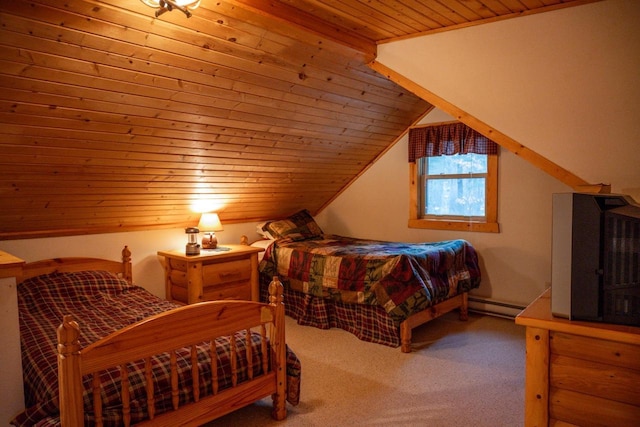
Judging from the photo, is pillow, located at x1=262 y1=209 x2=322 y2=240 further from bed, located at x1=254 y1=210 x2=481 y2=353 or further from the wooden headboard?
the wooden headboard

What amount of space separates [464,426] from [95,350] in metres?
1.85

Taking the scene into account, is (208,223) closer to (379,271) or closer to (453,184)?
(379,271)

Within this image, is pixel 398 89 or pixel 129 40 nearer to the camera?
pixel 129 40

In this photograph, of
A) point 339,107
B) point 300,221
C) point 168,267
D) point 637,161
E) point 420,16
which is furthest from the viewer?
point 300,221

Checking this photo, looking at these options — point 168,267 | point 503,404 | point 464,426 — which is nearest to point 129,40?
point 168,267

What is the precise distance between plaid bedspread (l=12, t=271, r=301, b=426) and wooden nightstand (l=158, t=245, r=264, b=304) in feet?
1.93

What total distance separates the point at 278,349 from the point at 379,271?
1372 millimetres

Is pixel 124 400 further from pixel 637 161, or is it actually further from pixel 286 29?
pixel 637 161

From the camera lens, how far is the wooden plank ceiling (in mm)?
2314

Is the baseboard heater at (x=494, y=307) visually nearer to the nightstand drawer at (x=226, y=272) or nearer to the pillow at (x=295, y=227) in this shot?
the pillow at (x=295, y=227)

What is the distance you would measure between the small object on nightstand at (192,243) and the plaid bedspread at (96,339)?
2.12ft

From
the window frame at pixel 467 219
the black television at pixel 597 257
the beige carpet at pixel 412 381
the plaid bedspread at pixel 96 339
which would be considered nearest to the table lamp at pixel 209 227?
the plaid bedspread at pixel 96 339

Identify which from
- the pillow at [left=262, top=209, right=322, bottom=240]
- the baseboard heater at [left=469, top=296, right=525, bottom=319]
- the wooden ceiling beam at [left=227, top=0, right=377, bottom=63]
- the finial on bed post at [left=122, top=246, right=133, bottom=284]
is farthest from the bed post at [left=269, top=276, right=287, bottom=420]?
the baseboard heater at [left=469, top=296, right=525, bottom=319]

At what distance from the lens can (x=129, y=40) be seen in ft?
7.80
